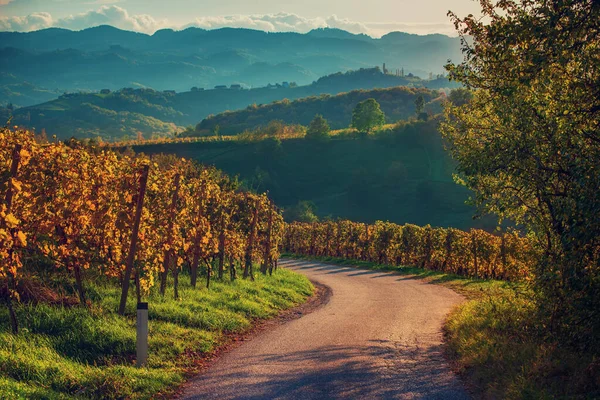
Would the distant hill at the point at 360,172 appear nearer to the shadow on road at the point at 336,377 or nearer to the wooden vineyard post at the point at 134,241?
the shadow on road at the point at 336,377

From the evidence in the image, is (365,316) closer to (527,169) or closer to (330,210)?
(527,169)

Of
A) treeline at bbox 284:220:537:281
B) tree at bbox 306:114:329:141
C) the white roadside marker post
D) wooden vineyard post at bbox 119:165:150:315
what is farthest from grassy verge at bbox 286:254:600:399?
tree at bbox 306:114:329:141

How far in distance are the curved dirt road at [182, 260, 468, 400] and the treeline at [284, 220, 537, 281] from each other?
1198 cm

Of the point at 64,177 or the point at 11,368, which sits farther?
the point at 64,177

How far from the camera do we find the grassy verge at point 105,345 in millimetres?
9016

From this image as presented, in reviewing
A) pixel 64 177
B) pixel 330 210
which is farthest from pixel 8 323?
pixel 330 210

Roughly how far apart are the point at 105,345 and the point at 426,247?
3633 centimetres

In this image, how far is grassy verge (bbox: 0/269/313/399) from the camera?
9.02 meters

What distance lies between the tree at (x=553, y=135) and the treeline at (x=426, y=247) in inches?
615

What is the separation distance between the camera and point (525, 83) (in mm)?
10078

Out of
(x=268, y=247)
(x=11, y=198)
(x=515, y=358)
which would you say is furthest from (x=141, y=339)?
(x=268, y=247)

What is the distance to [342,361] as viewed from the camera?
12000mm

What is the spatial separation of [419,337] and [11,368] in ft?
34.3

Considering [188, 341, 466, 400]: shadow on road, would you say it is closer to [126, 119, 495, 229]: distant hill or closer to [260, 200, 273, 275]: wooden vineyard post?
[260, 200, 273, 275]: wooden vineyard post
